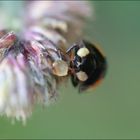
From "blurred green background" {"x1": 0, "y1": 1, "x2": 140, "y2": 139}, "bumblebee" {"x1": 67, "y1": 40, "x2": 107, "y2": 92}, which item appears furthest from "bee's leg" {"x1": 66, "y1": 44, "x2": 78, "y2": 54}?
"blurred green background" {"x1": 0, "y1": 1, "x2": 140, "y2": 139}

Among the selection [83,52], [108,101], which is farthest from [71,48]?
[108,101]

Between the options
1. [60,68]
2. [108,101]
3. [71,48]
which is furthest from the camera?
[108,101]

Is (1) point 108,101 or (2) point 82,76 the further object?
(1) point 108,101

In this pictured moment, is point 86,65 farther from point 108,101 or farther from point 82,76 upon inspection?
point 108,101

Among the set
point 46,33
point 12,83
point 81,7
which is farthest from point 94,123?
point 12,83

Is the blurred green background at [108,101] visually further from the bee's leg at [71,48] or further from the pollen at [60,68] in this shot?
the pollen at [60,68]

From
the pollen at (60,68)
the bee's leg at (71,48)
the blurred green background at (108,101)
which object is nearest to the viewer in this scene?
the pollen at (60,68)

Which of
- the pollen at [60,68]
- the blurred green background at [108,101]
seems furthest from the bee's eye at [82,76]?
the blurred green background at [108,101]

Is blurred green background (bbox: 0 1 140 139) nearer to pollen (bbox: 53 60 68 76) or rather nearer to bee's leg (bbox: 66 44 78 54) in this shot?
bee's leg (bbox: 66 44 78 54)
